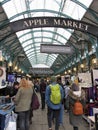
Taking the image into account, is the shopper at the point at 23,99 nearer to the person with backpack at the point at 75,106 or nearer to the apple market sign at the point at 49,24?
the person with backpack at the point at 75,106

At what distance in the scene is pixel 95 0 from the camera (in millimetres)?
19297

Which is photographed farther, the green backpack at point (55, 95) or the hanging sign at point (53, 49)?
the hanging sign at point (53, 49)

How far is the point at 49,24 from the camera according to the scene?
12641 millimetres

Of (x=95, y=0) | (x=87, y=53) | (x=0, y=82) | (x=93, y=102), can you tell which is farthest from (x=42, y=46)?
(x=87, y=53)

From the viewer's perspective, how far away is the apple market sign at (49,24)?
1230cm

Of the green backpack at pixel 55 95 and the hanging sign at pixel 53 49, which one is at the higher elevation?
the hanging sign at pixel 53 49

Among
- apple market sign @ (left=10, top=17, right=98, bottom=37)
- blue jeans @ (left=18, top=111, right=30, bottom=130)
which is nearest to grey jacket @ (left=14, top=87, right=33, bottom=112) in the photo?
blue jeans @ (left=18, top=111, right=30, bottom=130)

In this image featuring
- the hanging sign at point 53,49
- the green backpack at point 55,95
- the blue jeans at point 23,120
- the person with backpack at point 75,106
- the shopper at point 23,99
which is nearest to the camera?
the shopper at point 23,99

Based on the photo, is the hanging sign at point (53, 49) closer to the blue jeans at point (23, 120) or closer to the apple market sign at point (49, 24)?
the apple market sign at point (49, 24)

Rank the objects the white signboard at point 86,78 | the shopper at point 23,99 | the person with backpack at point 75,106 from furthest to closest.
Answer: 1. the white signboard at point 86,78
2. the person with backpack at point 75,106
3. the shopper at point 23,99

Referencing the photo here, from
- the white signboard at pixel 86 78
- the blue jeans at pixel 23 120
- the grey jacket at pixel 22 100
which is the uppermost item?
the white signboard at pixel 86 78

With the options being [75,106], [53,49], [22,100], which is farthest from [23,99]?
[53,49]

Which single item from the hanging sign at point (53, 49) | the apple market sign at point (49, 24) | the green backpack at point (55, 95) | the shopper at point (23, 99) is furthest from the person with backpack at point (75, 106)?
the hanging sign at point (53, 49)

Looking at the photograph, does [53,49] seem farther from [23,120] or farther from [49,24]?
[23,120]
